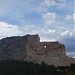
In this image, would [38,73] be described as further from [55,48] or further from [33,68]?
[55,48]

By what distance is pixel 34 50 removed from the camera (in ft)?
124

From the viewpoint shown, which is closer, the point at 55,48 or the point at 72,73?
the point at 72,73

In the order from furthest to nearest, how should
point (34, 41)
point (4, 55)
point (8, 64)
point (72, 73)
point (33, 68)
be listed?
point (4, 55)
point (34, 41)
point (8, 64)
point (33, 68)
point (72, 73)

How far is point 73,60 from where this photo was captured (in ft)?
127

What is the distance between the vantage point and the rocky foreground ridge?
122ft

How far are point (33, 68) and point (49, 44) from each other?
647cm

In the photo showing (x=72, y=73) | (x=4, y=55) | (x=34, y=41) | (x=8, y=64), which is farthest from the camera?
(x=4, y=55)

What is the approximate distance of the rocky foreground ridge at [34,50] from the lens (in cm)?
3731

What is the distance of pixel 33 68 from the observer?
31828 millimetres

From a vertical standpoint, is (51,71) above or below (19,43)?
below

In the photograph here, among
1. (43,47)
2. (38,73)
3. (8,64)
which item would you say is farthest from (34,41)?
(38,73)

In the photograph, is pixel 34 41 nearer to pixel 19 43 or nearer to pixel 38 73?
pixel 19 43

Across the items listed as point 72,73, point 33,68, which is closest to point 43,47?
point 33,68

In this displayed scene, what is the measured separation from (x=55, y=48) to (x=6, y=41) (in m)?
4.38
